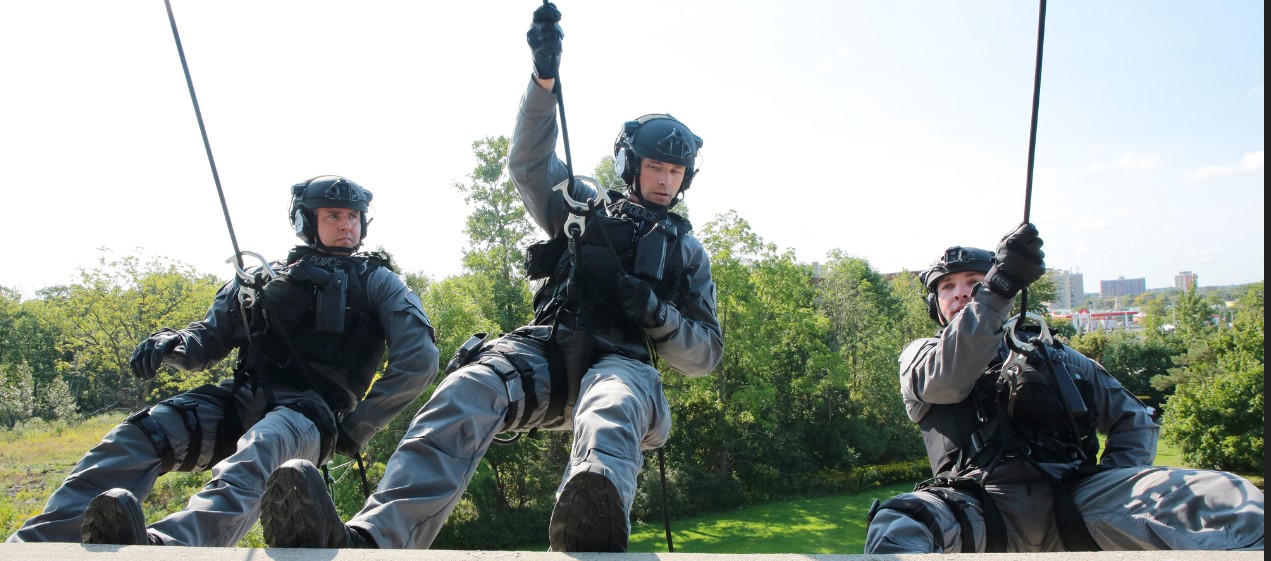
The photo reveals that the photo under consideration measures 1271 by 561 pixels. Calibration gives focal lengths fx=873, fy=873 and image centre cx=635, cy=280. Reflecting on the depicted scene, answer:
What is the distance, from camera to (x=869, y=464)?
117 feet

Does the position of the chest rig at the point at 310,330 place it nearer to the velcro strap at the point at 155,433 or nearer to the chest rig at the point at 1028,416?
the velcro strap at the point at 155,433

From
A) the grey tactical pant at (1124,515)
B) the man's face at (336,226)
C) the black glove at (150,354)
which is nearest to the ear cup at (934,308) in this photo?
the grey tactical pant at (1124,515)

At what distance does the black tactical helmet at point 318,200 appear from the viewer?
4.42 metres

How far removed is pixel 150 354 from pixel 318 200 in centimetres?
106

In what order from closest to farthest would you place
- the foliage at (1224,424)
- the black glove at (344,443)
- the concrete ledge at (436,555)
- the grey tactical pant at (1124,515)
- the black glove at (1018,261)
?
the concrete ledge at (436,555), the grey tactical pant at (1124,515), the black glove at (1018,261), the black glove at (344,443), the foliage at (1224,424)

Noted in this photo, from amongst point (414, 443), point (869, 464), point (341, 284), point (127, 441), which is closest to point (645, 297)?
point (414, 443)

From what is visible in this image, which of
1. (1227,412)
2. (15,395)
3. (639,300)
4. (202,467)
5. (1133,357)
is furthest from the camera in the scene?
(1133,357)

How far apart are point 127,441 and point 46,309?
3020 centimetres

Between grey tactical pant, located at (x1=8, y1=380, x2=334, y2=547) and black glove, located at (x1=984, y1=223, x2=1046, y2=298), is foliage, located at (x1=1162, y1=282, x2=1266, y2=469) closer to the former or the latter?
black glove, located at (x1=984, y1=223, x2=1046, y2=298)

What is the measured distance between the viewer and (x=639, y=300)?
11.1 feet

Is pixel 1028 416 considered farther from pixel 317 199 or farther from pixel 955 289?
pixel 317 199

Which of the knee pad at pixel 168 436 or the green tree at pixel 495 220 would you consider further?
the green tree at pixel 495 220

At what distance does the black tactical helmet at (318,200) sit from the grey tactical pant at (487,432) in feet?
4.99

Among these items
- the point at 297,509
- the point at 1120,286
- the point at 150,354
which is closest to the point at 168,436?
the point at 150,354
